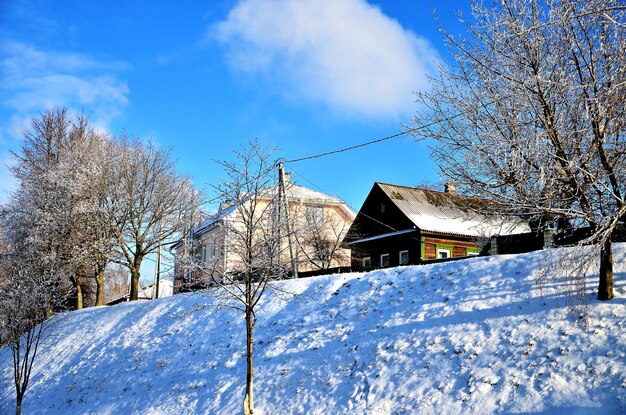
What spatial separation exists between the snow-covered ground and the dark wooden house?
1106cm

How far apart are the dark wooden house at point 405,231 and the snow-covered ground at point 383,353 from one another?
11.1 m

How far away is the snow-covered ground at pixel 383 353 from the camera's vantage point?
30.7ft

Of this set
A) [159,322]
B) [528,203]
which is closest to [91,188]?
[159,322]

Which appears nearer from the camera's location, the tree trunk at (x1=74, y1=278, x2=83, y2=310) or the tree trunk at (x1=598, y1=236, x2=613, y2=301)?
the tree trunk at (x1=598, y1=236, x2=613, y2=301)

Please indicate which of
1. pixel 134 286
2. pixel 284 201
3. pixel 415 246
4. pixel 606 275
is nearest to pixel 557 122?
pixel 606 275

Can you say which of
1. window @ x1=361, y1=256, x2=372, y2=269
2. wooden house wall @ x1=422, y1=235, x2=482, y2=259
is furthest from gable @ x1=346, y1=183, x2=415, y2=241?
window @ x1=361, y1=256, x2=372, y2=269

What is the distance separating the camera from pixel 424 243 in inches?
1056

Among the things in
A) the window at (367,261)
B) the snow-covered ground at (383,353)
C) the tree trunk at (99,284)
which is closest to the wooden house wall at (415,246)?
the window at (367,261)

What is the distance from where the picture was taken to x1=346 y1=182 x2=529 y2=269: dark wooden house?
27156 millimetres

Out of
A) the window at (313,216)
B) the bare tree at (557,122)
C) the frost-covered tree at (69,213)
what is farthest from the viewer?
the frost-covered tree at (69,213)

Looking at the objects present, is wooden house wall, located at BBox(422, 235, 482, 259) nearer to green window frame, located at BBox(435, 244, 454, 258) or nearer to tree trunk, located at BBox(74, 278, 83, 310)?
green window frame, located at BBox(435, 244, 454, 258)

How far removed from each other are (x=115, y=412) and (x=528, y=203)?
11894mm

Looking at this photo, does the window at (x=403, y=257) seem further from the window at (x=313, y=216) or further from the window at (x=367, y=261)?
the window at (x=313, y=216)

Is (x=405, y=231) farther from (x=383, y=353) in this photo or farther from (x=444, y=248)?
(x=383, y=353)
